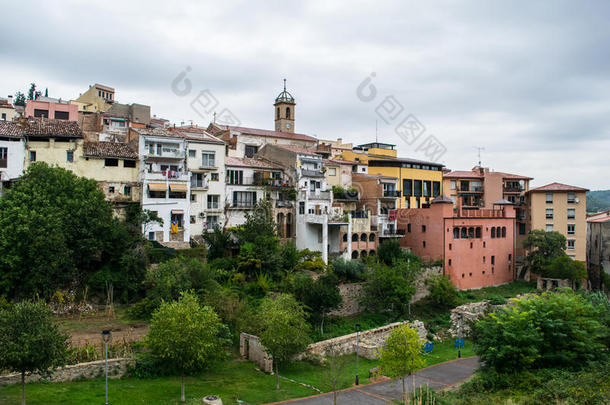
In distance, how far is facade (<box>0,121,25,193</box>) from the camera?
35062mm

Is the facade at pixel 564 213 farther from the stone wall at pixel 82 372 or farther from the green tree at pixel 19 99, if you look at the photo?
the green tree at pixel 19 99

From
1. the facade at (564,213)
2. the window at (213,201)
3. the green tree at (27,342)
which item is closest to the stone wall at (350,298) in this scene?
the window at (213,201)

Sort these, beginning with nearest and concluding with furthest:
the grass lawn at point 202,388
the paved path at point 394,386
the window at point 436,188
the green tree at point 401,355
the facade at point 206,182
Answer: the grass lawn at point 202,388 → the green tree at point 401,355 → the paved path at point 394,386 → the facade at point 206,182 → the window at point 436,188

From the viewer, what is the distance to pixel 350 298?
3788 cm

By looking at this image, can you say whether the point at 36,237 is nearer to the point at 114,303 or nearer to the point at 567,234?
the point at 114,303

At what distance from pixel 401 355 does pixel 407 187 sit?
34.8 metres

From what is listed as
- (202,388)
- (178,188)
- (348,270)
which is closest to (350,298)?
(348,270)

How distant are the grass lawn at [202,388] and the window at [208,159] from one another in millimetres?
20299

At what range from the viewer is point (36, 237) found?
28.1 m

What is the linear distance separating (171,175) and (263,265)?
35.4ft

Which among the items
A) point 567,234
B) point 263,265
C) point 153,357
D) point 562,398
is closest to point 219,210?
point 263,265

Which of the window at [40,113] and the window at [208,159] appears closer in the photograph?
the window at [208,159]

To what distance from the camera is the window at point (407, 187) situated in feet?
179

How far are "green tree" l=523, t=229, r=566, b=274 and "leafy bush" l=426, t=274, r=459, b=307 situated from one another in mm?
13418
